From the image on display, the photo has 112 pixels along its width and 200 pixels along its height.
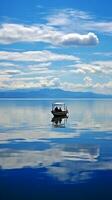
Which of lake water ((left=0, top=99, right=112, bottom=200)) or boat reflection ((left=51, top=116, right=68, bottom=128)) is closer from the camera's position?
lake water ((left=0, top=99, right=112, bottom=200))

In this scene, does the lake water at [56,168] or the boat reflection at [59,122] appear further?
the boat reflection at [59,122]

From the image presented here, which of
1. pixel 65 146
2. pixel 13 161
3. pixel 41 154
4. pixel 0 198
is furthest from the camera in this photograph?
pixel 65 146

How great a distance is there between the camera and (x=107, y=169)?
50.4 feet

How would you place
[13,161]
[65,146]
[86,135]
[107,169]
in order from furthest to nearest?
1. [86,135]
2. [65,146]
3. [13,161]
4. [107,169]

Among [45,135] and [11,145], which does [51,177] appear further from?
[45,135]

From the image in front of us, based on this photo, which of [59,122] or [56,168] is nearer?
[56,168]

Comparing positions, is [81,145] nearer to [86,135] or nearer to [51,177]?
[86,135]

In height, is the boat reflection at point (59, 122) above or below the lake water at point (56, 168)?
above

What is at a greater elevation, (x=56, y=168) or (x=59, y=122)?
(x=59, y=122)

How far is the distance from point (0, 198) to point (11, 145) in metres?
10.2

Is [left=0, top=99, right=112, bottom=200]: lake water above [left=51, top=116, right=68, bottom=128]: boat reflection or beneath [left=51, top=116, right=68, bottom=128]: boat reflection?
beneath

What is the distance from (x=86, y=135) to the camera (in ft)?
88.0

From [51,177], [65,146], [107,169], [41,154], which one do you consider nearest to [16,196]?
[51,177]

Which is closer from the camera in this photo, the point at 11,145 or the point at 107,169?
the point at 107,169
